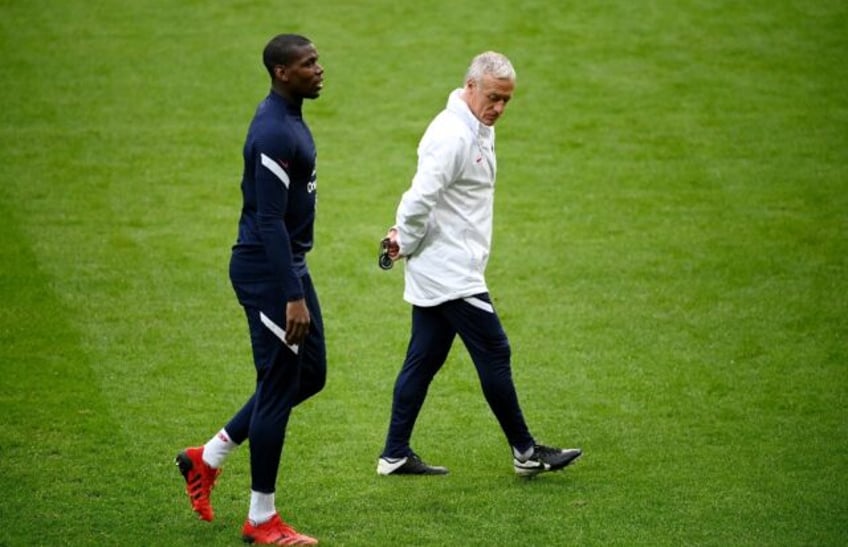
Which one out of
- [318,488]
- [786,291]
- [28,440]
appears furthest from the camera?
[786,291]

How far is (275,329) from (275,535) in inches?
36.3

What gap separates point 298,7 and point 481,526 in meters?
11.2

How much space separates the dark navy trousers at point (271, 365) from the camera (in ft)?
18.9

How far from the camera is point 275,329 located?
5746 mm

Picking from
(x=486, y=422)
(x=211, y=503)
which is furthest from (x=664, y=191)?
(x=211, y=503)

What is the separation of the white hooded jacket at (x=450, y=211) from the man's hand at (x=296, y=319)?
100cm

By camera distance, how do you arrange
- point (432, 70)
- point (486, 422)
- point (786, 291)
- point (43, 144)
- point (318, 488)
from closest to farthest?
point (318, 488) < point (486, 422) < point (786, 291) < point (43, 144) < point (432, 70)

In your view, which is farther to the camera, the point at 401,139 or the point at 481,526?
the point at 401,139

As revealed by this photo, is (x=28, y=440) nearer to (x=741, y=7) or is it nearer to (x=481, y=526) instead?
(x=481, y=526)

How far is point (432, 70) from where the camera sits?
14.8m

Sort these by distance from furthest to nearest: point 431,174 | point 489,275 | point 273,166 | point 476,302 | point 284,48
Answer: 1. point 489,275
2. point 476,302
3. point 431,174
4. point 284,48
5. point 273,166

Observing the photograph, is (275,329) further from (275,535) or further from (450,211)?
(450,211)

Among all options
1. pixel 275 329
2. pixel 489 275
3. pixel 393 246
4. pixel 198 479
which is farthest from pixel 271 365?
pixel 489 275

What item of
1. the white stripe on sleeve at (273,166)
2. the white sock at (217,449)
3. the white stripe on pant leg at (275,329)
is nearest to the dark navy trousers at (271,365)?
the white stripe on pant leg at (275,329)
